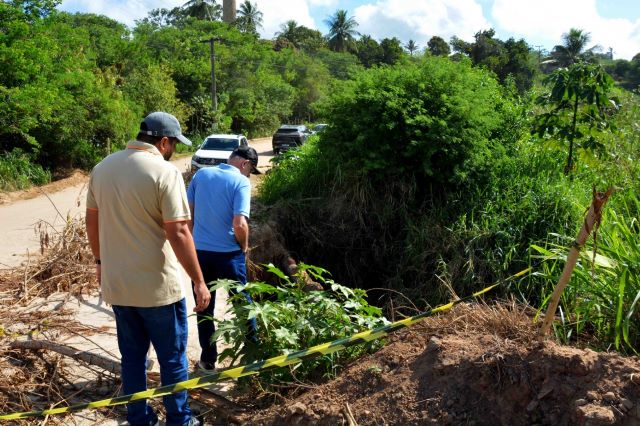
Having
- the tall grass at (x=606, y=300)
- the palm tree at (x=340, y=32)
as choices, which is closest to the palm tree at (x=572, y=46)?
the palm tree at (x=340, y=32)

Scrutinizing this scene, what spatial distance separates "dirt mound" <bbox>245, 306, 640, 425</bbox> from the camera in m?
2.89

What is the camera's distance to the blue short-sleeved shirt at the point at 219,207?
15.0ft

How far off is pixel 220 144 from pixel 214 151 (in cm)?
82

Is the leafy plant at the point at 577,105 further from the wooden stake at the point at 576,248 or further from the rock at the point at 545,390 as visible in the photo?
the rock at the point at 545,390

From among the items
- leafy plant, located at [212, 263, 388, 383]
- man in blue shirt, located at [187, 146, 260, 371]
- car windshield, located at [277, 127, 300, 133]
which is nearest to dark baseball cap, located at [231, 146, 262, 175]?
man in blue shirt, located at [187, 146, 260, 371]

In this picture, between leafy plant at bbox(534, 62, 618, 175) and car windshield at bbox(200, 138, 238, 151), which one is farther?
car windshield at bbox(200, 138, 238, 151)

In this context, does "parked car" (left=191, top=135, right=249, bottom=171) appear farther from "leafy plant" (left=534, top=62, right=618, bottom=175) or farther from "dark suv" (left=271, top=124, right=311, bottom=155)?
"leafy plant" (left=534, top=62, right=618, bottom=175)

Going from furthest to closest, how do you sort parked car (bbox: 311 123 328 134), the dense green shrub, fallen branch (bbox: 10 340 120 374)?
parked car (bbox: 311 123 328 134) < the dense green shrub < fallen branch (bbox: 10 340 120 374)

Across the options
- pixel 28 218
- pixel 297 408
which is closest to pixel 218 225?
pixel 297 408

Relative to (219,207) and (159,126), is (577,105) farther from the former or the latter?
(159,126)

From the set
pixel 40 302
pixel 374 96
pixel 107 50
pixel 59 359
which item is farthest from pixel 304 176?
pixel 107 50

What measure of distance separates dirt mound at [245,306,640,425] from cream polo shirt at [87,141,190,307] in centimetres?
108

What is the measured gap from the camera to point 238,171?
4715 mm

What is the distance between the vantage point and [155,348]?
3549mm
